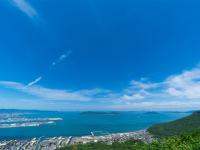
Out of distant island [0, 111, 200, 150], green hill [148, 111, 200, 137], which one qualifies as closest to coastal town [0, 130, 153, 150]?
distant island [0, 111, 200, 150]

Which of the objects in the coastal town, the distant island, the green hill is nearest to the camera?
the distant island

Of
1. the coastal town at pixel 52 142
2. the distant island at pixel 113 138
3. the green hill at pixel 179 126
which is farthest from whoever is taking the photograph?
the green hill at pixel 179 126

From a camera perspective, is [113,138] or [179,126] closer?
[113,138]

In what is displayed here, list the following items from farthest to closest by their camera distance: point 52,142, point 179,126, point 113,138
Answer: point 179,126 < point 113,138 < point 52,142

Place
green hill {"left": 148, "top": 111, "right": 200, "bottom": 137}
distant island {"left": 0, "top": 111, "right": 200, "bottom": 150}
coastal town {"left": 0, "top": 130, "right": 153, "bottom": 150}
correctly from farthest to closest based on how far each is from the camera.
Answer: green hill {"left": 148, "top": 111, "right": 200, "bottom": 137} < coastal town {"left": 0, "top": 130, "right": 153, "bottom": 150} < distant island {"left": 0, "top": 111, "right": 200, "bottom": 150}

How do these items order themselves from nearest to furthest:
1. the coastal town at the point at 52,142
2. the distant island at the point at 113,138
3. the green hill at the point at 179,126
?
the distant island at the point at 113,138 → the coastal town at the point at 52,142 → the green hill at the point at 179,126

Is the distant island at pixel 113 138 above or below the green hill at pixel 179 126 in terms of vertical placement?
below

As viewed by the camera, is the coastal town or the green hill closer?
the coastal town

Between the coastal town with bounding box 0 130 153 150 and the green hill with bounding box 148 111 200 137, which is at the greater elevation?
the green hill with bounding box 148 111 200 137

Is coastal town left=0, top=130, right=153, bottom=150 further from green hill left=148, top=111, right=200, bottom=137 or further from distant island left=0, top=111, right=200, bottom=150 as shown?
green hill left=148, top=111, right=200, bottom=137

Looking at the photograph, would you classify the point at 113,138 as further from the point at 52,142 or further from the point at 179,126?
the point at 179,126

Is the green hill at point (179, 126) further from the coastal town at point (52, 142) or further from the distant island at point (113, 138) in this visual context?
the coastal town at point (52, 142)

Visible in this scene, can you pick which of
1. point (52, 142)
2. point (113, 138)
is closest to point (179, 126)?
point (113, 138)

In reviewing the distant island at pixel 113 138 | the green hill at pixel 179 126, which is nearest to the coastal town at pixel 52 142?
the distant island at pixel 113 138
